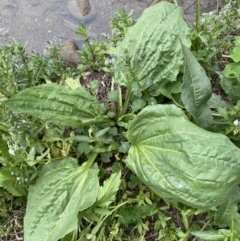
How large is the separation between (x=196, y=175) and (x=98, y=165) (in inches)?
25.0

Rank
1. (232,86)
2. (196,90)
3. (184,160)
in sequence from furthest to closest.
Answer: (232,86)
(196,90)
(184,160)

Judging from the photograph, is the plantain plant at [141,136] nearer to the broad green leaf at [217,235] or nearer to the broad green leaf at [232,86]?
the broad green leaf at [217,235]

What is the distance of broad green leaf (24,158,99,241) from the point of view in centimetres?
195

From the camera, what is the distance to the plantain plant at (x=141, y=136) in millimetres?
1704

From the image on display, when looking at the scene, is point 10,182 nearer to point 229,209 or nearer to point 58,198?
point 58,198

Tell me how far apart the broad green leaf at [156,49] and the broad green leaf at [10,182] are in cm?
61

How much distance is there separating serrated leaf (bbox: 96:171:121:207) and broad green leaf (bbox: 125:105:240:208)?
144mm

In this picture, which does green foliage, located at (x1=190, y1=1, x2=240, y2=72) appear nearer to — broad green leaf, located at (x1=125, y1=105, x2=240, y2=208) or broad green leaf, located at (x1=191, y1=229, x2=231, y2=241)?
broad green leaf, located at (x1=125, y1=105, x2=240, y2=208)

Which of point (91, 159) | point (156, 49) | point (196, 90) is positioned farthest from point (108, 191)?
point (156, 49)

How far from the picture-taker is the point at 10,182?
6.54 feet

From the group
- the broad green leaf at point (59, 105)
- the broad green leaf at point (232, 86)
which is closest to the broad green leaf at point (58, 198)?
the broad green leaf at point (59, 105)

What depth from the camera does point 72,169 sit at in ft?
6.84

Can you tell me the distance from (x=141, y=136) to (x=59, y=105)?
1.17 ft

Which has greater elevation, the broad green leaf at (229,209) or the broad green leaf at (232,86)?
the broad green leaf at (232,86)
